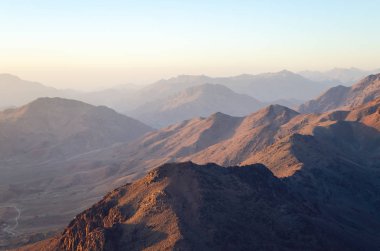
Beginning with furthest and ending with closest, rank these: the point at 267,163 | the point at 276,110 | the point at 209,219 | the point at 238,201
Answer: the point at 276,110 < the point at 267,163 < the point at 238,201 < the point at 209,219

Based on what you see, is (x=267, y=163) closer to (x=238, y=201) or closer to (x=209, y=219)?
(x=238, y=201)

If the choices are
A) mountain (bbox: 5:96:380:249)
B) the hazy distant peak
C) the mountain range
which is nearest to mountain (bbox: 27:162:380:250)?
the mountain range

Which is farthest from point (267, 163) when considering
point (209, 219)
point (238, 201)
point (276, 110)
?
point (276, 110)

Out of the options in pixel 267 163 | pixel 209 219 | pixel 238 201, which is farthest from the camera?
pixel 267 163

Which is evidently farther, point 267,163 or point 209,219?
point 267,163

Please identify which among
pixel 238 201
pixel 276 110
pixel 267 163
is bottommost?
pixel 276 110

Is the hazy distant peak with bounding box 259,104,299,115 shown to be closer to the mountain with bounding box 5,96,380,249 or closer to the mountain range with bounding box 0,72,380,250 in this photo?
the mountain with bounding box 5,96,380,249

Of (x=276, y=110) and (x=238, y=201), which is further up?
(x=238, y=201)

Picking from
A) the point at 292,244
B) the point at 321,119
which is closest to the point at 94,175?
the point at 321,119

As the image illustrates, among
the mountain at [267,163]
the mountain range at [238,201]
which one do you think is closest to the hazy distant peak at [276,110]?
the mountain at [267,163]
